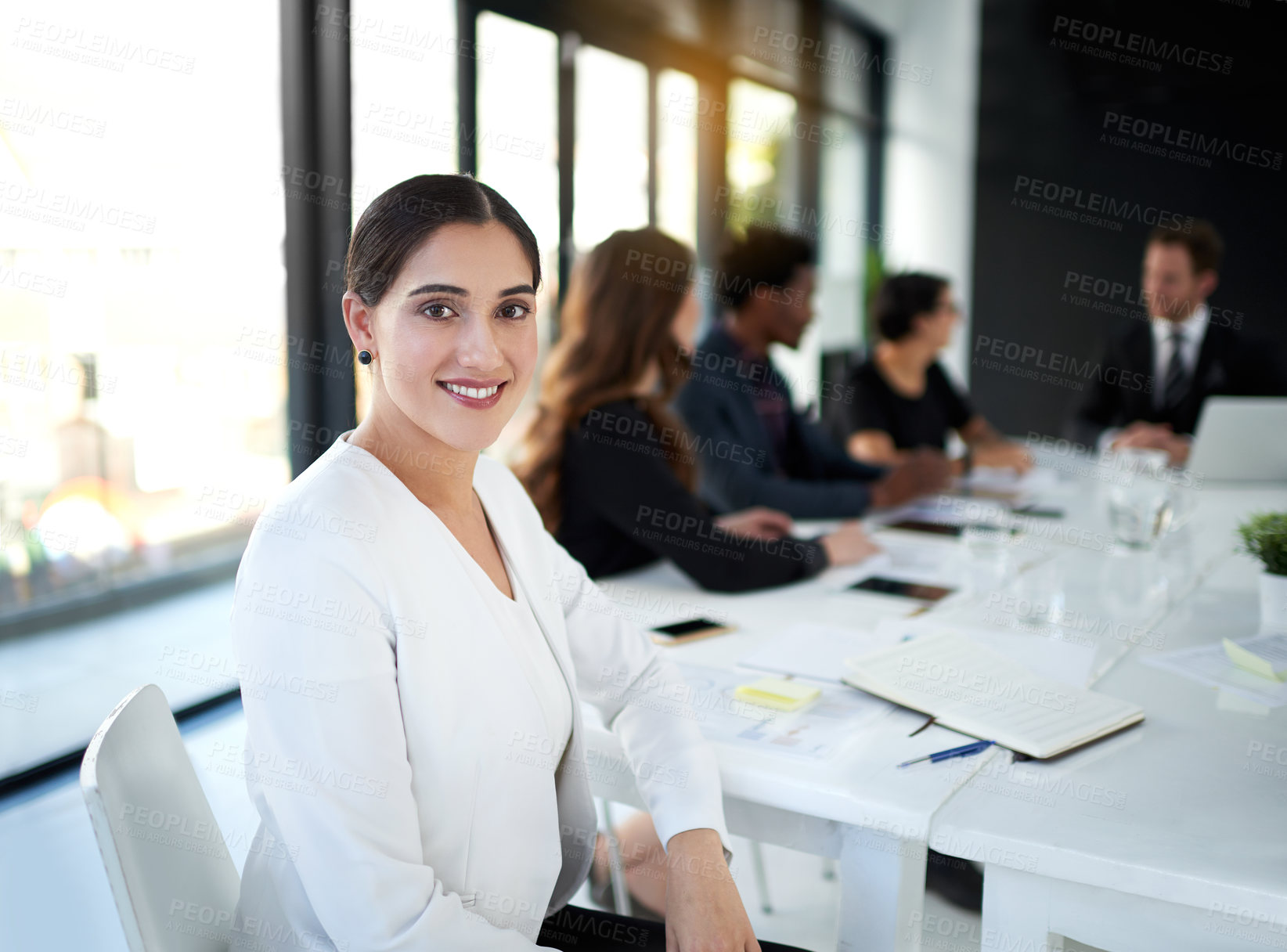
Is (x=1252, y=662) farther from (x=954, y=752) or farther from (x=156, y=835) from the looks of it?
(x=156, y=835)

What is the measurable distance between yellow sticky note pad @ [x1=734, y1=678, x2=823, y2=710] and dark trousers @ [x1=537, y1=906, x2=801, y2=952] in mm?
297

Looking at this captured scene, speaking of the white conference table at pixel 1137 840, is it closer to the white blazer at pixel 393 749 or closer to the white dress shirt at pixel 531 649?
the white blazer at pixel 393 749

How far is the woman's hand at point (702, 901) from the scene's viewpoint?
1105mm

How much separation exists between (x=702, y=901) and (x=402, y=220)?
0.82 meters

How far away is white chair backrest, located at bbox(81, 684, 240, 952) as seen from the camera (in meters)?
0.94

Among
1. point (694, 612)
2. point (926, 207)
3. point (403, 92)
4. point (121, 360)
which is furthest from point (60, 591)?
point (926, 207)

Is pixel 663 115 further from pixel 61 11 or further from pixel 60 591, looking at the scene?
pixel 60 591

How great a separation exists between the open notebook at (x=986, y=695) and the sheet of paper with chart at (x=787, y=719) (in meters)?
0.04

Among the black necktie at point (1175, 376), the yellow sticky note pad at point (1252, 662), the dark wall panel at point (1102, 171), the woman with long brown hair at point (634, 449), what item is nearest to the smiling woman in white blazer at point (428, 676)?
the woman with long brown hair at point (634, 449)

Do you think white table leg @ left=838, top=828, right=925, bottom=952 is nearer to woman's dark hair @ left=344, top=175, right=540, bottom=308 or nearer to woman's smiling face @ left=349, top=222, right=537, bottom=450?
woman's smiling face @ left=349, top=222, right=537, bottom=450

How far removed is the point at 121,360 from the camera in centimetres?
315

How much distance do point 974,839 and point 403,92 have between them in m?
3.03

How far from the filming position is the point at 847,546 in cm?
216

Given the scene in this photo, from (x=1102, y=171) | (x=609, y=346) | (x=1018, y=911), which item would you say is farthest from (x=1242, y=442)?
(x=1102, y=171)
